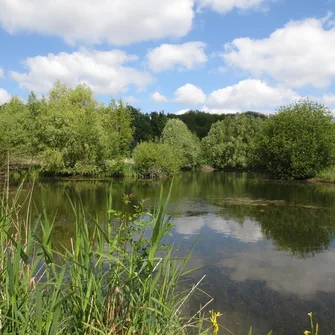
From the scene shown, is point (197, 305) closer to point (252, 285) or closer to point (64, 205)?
point (252, 285)

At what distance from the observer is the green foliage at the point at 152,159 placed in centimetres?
3294

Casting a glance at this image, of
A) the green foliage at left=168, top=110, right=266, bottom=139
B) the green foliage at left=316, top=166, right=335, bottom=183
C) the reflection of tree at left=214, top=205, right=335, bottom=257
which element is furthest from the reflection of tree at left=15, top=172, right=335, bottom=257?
the green foliage at left=168, top=110, right=266, bottom=139

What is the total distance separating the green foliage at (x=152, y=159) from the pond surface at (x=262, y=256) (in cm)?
1601

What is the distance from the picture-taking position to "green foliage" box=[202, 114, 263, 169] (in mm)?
47188

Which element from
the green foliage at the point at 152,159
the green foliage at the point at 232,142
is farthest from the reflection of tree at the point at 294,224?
the green foliage at the point at 232,142

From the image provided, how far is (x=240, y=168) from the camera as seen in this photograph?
160 feet

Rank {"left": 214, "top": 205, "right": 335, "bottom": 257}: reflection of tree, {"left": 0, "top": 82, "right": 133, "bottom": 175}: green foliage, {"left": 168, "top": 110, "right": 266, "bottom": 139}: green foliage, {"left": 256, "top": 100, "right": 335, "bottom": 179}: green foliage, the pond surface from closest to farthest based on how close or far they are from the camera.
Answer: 1. the pond surface
2. {"left": 214, "top": 205, "right": 335, "bottom": 257}: reflection of tree
3. {"left": 0, "top": 82, "right": 133, "bottom": 175}: green foliage
4. {"left": 256, "top": 100, "right": 335, "bottom": 179}: green foliage
5. {"left": 168, "top": 110, "right": 266, "bottom": 139}: green foliage

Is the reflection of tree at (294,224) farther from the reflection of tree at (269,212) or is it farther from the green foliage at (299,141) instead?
the green foliage at (299,141)

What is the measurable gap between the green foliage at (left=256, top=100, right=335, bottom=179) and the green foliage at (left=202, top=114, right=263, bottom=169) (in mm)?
9625

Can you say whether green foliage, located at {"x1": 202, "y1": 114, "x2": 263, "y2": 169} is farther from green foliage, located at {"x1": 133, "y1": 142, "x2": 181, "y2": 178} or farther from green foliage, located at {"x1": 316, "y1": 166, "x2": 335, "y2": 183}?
green foliage, located at {"x1": 133, "y1": 142, "x2": 181, "y2": 178}

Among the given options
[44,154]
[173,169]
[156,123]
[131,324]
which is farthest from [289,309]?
[156,123]

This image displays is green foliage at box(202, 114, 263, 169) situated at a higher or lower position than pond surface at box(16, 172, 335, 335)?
higher

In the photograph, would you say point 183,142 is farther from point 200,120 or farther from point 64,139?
point 200,120

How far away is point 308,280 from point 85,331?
573 cm
